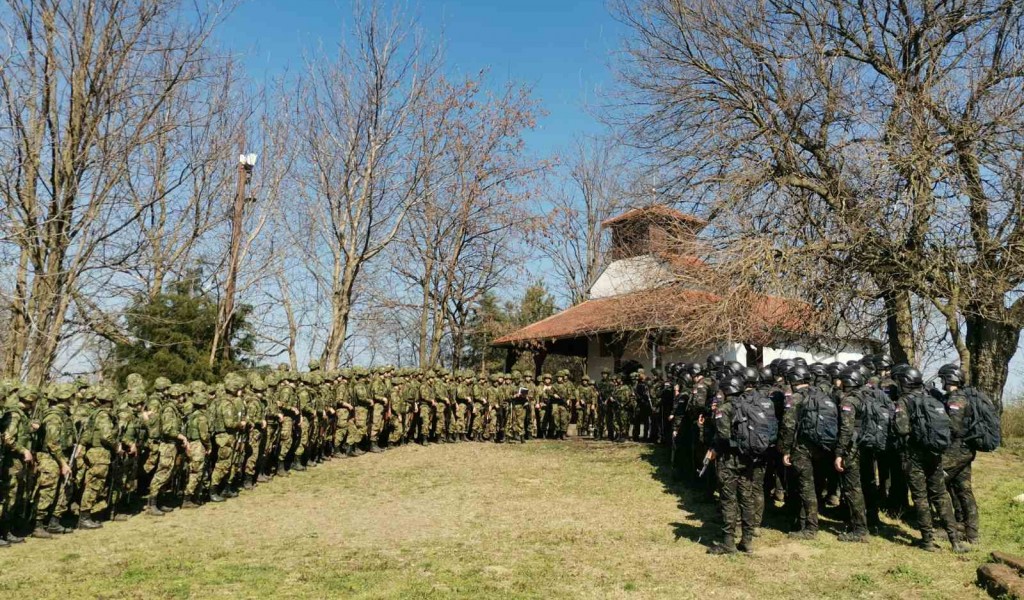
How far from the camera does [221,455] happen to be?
34.8 feet

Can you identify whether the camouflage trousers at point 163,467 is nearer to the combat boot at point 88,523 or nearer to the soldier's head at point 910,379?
the combat boot at point 88,523

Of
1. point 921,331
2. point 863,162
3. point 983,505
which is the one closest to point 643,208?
point 863,162

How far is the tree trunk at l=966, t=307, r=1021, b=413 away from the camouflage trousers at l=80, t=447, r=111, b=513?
1539 centimetres

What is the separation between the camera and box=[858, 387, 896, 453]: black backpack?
834cm

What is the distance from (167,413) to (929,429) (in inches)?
365

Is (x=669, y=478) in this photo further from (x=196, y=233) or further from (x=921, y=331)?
(x=196, y=233)

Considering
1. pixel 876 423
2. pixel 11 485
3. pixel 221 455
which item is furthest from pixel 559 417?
pixel 11 485

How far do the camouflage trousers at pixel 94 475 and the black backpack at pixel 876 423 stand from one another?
893 cm

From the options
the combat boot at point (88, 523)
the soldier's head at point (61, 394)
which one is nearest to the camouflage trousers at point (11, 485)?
the combat boot at point (88, 523)

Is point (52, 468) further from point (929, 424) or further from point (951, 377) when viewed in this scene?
point (951, 377)

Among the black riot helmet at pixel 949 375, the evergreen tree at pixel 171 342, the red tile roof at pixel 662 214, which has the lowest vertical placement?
the black riot helmet at pixel 949 375

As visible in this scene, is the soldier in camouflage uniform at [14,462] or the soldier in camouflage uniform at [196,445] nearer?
the soldier in camouflage uniform at [14,462]

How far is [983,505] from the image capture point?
392 inches

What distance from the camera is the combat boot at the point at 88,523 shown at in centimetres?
905
